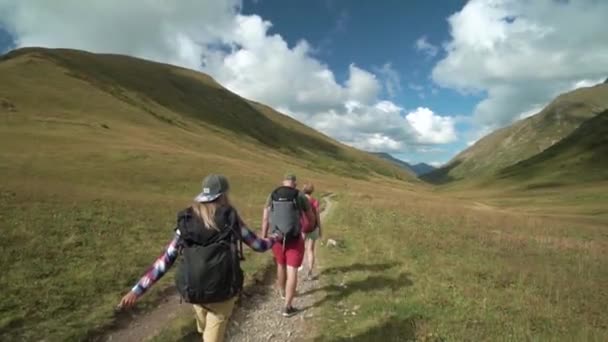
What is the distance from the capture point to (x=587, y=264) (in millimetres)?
16734

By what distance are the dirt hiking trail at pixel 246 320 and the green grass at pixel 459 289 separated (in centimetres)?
57

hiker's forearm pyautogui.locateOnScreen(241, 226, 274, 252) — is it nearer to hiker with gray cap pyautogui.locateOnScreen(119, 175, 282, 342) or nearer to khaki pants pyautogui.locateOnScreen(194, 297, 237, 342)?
hiker with gray cap pyautogui.locateOnScreen(119, 175, 282, 342)

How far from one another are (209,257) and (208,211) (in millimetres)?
554

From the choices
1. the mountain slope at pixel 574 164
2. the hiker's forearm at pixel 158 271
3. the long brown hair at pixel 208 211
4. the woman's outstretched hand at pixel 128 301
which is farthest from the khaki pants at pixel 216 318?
the mountain slope at pixel 574 164

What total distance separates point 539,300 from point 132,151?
1987 inches

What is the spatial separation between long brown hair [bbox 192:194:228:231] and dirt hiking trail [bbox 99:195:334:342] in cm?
449

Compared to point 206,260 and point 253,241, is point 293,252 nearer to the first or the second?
point 253,241

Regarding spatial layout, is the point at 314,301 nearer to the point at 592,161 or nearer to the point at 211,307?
the point at 211,307

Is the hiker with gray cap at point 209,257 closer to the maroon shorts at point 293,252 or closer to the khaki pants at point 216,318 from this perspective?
the khaki pants at point 216,318

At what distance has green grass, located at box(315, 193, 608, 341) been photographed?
8.71 m

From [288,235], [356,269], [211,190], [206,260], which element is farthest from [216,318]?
[356,269]

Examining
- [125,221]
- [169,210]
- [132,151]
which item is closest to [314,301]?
[125,221]

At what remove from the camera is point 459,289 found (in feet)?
37.5

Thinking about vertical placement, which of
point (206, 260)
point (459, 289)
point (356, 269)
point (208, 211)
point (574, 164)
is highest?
point (574, 164)
